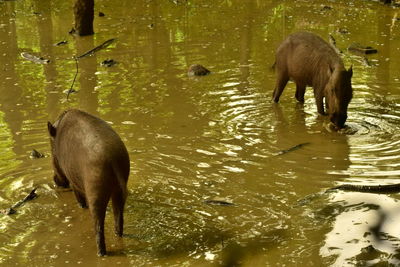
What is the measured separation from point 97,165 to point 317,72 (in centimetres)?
500

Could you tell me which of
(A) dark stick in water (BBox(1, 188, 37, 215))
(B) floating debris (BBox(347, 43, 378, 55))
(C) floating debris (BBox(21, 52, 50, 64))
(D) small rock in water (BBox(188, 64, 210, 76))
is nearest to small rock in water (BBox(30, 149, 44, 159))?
(A) dark stick in water (BBox(1, 188, 37, 215))

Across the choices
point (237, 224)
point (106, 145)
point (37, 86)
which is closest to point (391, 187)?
point (237, 224)

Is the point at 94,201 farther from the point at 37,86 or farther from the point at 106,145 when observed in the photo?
the point at 37,86

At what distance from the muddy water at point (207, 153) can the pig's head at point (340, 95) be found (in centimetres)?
22

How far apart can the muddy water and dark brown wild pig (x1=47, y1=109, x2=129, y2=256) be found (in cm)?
39

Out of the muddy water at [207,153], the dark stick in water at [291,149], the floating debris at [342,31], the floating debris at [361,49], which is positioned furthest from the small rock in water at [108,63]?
the floating debris at [342,31]

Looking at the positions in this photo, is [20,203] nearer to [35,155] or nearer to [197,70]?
[35,155]

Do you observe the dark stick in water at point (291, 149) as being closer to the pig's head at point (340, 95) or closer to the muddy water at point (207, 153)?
the muddy water at point (207, 153)

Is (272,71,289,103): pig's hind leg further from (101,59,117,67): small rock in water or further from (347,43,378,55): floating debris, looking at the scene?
(101,59,117,67): small rock in water

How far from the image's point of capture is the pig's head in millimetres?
8836

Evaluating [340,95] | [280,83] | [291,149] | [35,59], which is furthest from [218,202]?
[35,59]

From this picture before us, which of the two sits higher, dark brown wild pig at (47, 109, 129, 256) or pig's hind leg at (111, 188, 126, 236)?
dark brown wild pig at (47, 109, 129, 256)

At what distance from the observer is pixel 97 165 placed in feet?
18.2

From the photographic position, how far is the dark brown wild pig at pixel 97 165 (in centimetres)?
554
